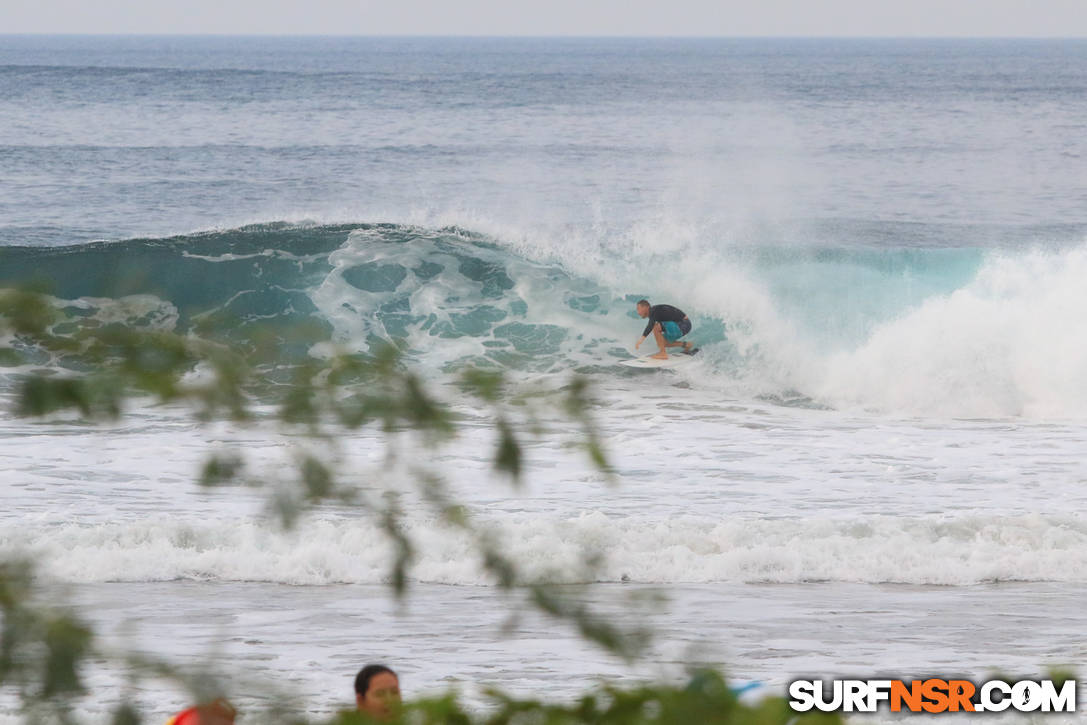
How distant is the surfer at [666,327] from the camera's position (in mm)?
17250

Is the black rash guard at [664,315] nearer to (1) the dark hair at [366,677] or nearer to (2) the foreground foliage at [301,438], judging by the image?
(1) the dark hair at [366,677]

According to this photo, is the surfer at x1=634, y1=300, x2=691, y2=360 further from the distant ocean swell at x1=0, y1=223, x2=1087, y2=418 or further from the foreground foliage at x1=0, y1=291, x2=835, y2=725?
the foreground foliage at x1=0, y1=291, x2=835, y2=725

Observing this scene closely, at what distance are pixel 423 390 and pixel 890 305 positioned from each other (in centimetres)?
1963

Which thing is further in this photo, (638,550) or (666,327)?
(666,327)

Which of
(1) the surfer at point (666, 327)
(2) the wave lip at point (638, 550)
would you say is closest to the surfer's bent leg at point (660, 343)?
(1) the surfer at point (666, 327)

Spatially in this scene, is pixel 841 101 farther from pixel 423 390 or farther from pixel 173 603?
pixel 423 390

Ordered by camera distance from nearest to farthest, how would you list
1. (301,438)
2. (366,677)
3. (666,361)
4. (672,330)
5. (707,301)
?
(301,438), (366,677), (666,361), (672,330), (707,301)

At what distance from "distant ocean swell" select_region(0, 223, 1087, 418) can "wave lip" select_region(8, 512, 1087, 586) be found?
5903 millimetres

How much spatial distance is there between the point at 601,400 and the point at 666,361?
1419cm

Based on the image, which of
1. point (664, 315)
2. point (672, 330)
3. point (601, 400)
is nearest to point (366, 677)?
point (601, 400)

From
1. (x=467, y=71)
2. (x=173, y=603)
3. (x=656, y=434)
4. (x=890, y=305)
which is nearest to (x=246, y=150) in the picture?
(x=890, y=305)

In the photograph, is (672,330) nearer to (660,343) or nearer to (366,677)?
(660,343)

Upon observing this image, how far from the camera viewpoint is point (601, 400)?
313 centimetres

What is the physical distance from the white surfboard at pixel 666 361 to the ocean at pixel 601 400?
218 millimetres
